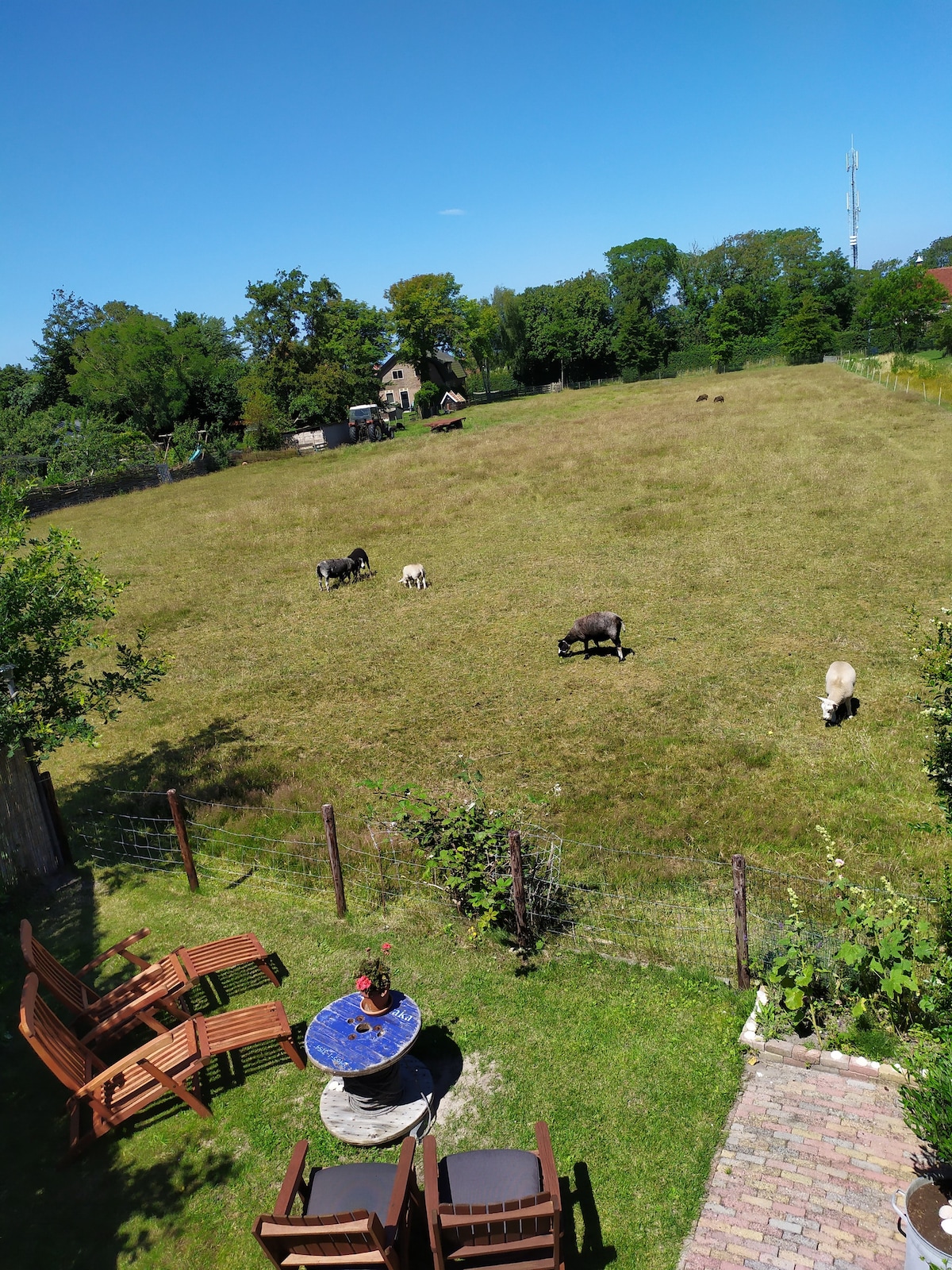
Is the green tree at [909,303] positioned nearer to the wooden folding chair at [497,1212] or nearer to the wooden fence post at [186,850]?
the wooden fence post at [186,850]

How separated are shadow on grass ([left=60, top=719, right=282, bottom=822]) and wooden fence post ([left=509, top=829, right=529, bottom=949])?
193 inches

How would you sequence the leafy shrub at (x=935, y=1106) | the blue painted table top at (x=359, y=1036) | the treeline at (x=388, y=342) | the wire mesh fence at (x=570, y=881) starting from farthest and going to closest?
the treeline at (x=388, y=342) < the wire mesh fence at (x=570, y=881) < the blue painted table top at (x=359, y=1036) < the leafy shrub at (x=935, y=1106)

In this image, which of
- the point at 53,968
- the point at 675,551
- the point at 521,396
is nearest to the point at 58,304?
the point at 521,396

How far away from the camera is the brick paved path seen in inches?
175

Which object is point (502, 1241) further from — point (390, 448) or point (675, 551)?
point (390, 448)

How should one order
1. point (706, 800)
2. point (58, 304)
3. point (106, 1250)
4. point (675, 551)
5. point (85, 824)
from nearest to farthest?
point (106, 1250), point (706, 800), point (85, 824), point (675, 551), point (58, 304)

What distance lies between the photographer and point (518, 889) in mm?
7203

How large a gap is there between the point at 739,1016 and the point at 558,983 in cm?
158

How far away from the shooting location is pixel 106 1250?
16.4ft

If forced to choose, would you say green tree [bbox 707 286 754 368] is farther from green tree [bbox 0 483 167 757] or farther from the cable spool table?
the cable spool table

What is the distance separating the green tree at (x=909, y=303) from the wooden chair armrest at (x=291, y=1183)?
7196 centimetres

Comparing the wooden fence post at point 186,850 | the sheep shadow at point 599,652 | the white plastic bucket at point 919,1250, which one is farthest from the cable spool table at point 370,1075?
the sheep shadow at point 599,652

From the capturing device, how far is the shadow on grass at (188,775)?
11.3 m

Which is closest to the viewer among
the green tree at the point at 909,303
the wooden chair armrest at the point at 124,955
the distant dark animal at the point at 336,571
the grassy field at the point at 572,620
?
the wooden chair armrest at the point at 124,955
